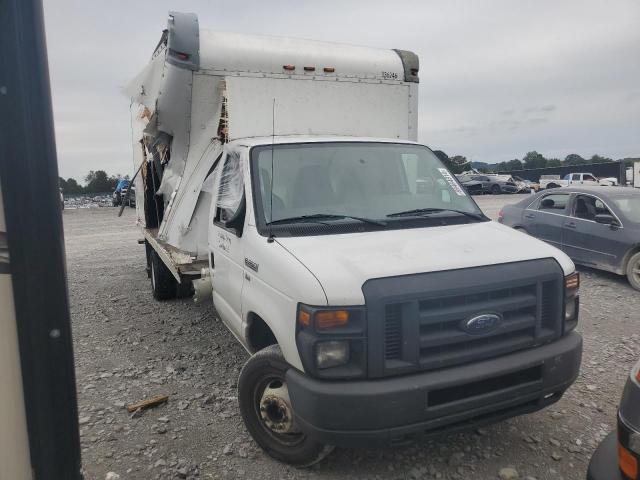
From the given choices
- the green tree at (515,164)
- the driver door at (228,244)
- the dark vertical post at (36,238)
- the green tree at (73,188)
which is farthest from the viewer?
the green tree at (515,164)

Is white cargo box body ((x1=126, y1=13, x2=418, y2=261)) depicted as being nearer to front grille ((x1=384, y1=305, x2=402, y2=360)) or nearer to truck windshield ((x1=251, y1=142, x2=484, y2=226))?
truck windshield ((x1=251, y1=142, x2=484, y2=226))

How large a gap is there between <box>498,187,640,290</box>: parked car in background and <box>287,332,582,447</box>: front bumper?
5.76m

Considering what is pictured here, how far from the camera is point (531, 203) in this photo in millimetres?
9812

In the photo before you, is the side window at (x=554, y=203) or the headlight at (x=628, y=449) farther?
the side window at (x=554, y=203)

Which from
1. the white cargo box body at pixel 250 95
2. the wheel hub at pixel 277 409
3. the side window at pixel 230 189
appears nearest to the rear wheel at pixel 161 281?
the white cargo box body at pixel 250 95

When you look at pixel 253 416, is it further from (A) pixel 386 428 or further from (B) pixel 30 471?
(B) pixel 30 471

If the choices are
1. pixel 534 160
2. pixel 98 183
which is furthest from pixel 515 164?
pixel 98 183

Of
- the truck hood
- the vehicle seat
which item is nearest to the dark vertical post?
the truck hood

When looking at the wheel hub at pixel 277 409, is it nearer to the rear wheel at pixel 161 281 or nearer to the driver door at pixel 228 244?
the driver door at pixel 228 244

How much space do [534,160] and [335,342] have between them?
75.9m

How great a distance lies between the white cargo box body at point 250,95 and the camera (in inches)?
192

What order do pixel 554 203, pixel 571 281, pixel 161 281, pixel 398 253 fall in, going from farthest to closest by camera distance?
pixel 554 203
pixel 161 281
pixel 571 281
pixel 398 253

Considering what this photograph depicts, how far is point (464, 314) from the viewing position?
2855 millimetres

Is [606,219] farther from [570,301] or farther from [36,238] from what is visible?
[36,238]
